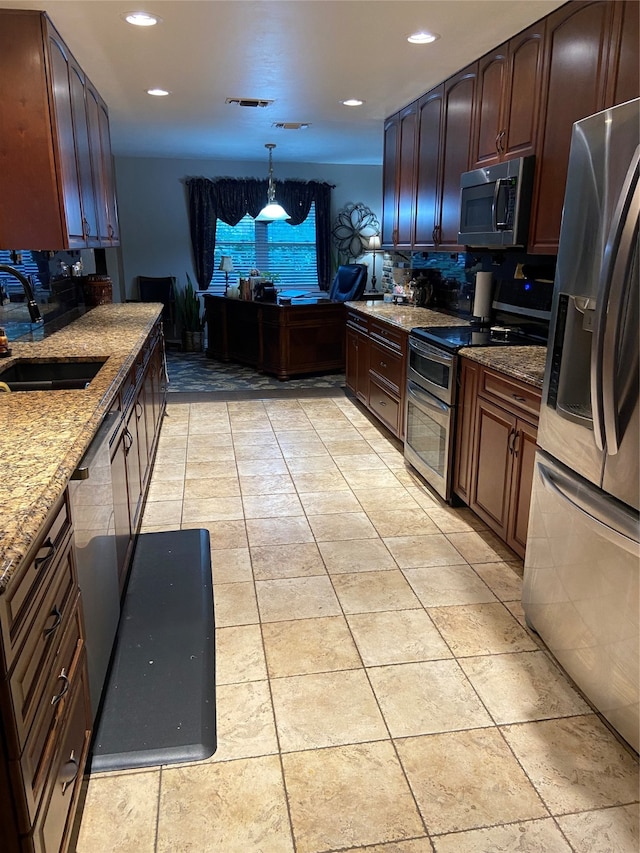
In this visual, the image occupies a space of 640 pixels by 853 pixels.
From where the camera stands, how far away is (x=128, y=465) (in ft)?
9.01

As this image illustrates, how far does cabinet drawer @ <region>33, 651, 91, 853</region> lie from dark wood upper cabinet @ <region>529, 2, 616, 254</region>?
105 inches

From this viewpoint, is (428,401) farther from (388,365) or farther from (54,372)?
(54,372)

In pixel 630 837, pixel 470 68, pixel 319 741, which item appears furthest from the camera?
pixel 470 68

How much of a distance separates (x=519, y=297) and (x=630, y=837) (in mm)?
2809

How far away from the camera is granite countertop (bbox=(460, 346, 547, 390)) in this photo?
8.32ft

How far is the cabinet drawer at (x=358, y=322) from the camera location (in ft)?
16.6

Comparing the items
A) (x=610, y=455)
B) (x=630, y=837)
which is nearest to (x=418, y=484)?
(x=610, y=455)

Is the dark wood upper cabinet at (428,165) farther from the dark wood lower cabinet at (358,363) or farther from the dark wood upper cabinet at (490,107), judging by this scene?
the dark wood lower cabinet at (358,363)

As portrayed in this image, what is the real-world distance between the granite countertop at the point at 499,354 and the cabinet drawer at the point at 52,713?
1832 mm

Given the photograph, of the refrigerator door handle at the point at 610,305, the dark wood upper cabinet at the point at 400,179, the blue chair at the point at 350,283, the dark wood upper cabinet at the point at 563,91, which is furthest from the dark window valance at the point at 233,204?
the refrigerator door handle at the point at 610,305

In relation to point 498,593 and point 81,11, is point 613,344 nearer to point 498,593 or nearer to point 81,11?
point 498,593

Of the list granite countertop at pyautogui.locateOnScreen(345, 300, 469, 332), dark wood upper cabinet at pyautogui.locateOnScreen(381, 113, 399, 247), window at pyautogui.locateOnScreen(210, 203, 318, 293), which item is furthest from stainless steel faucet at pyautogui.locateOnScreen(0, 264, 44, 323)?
window at pyautogui.locateOnScreen(210, 203, 318, 293)

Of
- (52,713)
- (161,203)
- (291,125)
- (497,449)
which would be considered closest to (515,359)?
(497,449)

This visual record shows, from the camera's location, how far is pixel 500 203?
3.20 metres
